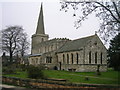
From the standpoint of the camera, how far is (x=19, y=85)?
62.8 ft

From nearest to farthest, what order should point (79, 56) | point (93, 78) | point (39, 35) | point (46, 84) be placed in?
1. point (46, 84)
2. point (93, 78)
3. point (79, 56)
4. point (39, 35)

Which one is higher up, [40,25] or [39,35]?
[40,25]

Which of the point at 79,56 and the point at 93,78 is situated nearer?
the point at 93,78

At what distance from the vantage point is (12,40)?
2112 inches

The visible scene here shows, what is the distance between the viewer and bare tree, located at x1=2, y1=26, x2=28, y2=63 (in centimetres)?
5253

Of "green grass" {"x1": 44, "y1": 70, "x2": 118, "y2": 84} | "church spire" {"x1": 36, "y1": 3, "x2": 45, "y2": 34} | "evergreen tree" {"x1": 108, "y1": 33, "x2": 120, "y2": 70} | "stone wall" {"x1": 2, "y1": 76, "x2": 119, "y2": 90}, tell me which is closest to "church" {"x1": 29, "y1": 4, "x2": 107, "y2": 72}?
"evergreen tree" {"x1": 108, "y1": 33, "x2": 120, "y2": 70}

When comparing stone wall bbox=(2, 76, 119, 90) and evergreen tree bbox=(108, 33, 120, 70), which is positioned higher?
evergreen tree bbox=(108, 33, 120, 70)

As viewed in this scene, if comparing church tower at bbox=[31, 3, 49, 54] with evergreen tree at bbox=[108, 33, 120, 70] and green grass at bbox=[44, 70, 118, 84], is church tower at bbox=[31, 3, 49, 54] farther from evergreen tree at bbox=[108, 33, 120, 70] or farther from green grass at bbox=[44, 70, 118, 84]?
green grass at bbox=[44, 70, 118, 84]

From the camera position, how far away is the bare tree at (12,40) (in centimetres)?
5253

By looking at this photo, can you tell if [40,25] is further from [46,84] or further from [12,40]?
[46,84]

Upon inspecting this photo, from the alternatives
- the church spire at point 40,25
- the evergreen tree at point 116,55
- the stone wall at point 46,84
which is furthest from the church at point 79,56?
the stone wall at point 46,84

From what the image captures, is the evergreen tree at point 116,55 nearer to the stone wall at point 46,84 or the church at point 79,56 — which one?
the church at point 79,56

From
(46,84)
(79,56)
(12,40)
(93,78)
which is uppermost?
(12,40)

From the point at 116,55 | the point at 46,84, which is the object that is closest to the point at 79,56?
the point at 116,55
